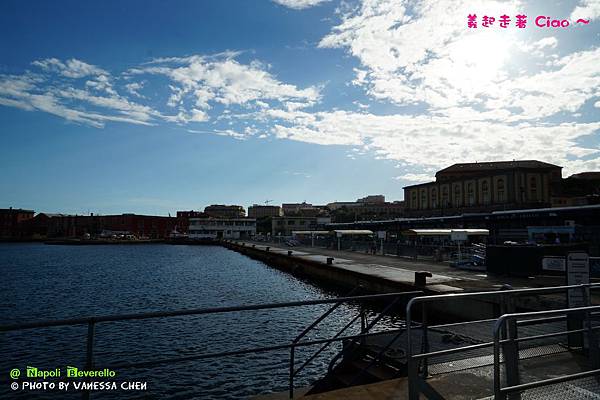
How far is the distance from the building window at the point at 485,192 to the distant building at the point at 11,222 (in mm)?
186066

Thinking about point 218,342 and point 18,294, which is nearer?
point 218,342

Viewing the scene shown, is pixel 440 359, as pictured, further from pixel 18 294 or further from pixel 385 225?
A: pixel 385 225

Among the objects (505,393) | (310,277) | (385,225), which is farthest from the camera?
(385,225)

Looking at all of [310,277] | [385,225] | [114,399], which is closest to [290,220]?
[385,225]

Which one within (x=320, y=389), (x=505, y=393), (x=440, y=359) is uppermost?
(x=505, y=393)

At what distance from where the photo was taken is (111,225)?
17812 centimetres

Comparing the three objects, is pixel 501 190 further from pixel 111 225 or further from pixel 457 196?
pixel 111 225

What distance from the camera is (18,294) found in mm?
31375

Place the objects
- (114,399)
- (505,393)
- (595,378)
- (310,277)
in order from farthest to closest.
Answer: (310,277)
(114,399)
(595,378)
(505,393)

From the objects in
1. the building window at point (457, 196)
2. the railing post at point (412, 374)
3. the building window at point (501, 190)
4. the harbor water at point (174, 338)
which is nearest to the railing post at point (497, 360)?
the railing post at point (412, 374)

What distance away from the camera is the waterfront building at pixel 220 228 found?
150925 millimetres

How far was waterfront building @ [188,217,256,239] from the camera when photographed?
15093 cm

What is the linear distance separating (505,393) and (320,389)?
4.44m

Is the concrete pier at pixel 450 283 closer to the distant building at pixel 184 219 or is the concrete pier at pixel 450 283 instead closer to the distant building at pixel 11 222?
the distant building at pixel 184 219
